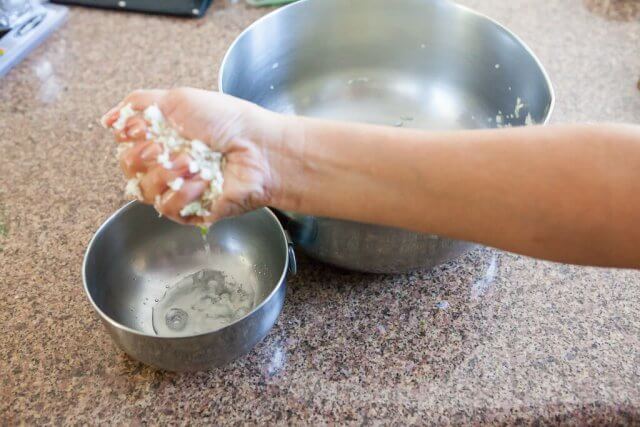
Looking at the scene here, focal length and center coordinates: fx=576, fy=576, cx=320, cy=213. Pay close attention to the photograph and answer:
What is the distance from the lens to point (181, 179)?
1.81 ft

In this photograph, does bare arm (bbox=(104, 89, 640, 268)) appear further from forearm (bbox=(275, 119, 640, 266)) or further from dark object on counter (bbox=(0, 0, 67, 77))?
dark object on counter (bbox=(0, 0, 67, 77))

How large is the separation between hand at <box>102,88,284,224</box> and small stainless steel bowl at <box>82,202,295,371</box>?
120 mm

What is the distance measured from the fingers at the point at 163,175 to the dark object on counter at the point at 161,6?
0.79 m

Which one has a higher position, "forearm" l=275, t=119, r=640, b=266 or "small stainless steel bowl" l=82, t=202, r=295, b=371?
"forearm" l=275, t=119, r=640, b=266

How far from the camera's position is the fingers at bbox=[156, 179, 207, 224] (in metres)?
0.55

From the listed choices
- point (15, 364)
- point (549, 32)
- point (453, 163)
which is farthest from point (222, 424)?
point (549, 32)

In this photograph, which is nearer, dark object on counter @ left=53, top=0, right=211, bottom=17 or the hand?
the hand

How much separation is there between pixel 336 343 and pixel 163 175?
297 mm

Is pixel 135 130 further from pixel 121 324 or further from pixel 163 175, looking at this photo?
pixel 121 324

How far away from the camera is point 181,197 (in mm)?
551

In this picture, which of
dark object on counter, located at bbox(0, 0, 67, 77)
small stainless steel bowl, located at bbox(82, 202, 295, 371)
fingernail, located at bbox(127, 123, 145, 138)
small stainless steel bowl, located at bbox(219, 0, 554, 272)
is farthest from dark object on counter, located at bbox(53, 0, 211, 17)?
fingernail, located at bbox(127, 123, 145, 138)

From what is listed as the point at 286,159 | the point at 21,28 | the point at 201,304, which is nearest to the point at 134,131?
the point at 286,159

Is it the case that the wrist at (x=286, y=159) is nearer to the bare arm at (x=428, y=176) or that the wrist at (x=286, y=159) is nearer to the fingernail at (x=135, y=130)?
the bare arm at (x=428, y=176)

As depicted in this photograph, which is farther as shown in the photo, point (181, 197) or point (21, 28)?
point (21, 28)
